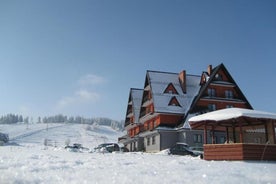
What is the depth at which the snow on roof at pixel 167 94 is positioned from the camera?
4275 centimetres

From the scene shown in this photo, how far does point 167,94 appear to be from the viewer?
44375 mm

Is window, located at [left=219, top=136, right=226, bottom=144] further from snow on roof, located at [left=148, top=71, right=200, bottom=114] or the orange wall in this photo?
snow on roof, located at [left=148, top=71, right=200, bottom=114]

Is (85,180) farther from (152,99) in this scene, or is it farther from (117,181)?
(152,99)

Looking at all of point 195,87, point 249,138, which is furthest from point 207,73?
point 249,138

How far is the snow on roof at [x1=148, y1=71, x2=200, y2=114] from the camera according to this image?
42750 mm

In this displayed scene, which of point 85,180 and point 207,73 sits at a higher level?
point 207,73

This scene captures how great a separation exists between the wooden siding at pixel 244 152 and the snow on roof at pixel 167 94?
23731 mm

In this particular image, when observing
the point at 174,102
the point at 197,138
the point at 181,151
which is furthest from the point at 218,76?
the point at 181,151

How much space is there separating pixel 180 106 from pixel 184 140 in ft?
17.6

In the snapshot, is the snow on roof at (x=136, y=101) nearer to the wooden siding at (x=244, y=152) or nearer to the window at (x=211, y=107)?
the window at (x=211, y=107)

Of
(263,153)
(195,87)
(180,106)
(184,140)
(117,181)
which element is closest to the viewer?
(117,181)

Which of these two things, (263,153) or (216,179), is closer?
(216,179)

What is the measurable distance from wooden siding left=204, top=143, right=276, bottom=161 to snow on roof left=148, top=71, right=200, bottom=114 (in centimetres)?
2373

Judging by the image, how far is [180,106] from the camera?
142ft
